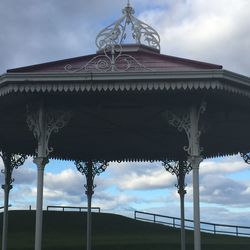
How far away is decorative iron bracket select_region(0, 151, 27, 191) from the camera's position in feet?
84.6

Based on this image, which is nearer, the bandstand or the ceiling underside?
the bandstand

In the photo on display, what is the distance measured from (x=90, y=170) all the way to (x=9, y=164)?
17.1 feet

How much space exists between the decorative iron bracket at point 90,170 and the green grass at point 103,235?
497cm

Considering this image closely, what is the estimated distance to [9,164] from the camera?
1037 inches

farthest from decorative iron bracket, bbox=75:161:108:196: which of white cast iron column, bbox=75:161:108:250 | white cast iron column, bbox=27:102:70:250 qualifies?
white cast iron column, bbox=27:102:70:250

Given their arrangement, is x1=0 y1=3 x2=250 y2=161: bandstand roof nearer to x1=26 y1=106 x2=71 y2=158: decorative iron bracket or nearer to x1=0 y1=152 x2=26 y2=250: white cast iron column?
x1=26 y1=106 x2=71 y2=158: decorative iron bracket

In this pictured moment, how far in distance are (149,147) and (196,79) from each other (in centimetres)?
1301

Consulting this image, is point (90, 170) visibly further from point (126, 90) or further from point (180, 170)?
point (126, 90)

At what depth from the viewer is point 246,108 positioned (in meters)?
18.2

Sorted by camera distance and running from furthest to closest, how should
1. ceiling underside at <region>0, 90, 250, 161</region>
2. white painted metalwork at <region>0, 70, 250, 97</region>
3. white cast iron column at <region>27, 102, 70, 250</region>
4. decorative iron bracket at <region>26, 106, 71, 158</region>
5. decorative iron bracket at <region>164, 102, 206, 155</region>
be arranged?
ceiling underside at <region>0, 90, 250, 161</region> < decorative iron bracket at <region>26, 106, 71, 158</region> < white cast iron column at <region>27, 102, 70, 250</region> < decorative iron bracket at <region>164, 102, 206, 155</region> < white painted metalwork at <region>0, 70, 250, 97</region>

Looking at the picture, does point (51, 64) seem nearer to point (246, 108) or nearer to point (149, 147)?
point (246, 108)

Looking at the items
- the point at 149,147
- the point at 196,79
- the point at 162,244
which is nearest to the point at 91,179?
the point at 149,147

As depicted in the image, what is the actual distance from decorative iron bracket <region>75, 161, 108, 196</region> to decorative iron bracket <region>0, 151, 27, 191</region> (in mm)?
3982

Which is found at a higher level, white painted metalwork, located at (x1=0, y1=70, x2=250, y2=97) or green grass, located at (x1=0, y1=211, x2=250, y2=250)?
white painted metalwork, located at (x1=0, y1=70, x2=250, y2=97)
